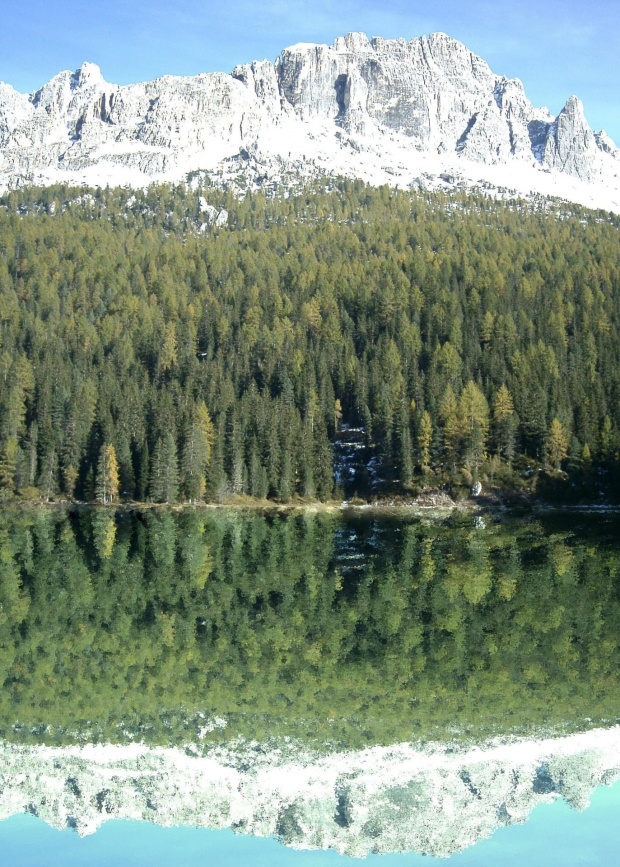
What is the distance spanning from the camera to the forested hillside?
106625 millimetres

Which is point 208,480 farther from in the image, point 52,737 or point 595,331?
point 52,737

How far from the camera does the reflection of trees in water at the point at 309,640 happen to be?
34.2 meters

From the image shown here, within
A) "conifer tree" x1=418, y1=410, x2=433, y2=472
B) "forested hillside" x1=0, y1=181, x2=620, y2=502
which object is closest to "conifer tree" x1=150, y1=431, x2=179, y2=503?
"forested hillside" x1=0, y1=181, x2=620, y2=502

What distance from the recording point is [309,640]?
135 ft

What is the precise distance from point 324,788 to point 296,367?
337 feet

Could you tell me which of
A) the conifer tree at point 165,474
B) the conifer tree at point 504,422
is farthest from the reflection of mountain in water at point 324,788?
the conifer tree at point 504,422

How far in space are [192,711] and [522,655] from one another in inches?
572

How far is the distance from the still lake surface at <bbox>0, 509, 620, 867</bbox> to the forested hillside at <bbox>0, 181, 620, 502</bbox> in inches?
1997

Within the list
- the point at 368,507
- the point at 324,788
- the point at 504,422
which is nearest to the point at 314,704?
the point at 324,788

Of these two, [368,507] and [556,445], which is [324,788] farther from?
[556,445]

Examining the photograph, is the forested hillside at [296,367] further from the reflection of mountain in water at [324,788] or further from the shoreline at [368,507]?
the reflection of mountain in water at [324,788]

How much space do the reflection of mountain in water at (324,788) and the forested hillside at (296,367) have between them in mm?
73226

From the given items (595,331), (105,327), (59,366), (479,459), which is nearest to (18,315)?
(105,327)

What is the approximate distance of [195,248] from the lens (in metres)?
190
